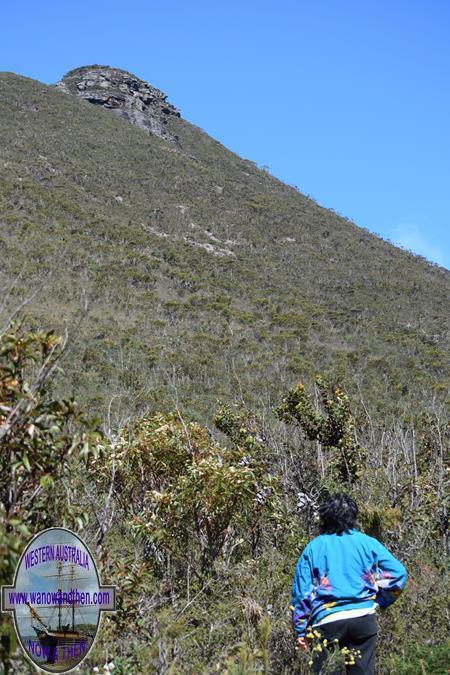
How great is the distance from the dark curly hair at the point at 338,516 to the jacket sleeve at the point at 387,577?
21 centimetres

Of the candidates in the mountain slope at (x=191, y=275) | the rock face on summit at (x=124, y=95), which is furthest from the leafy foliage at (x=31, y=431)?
the rock face on summit at (x=124, y=95)

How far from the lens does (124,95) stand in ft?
225

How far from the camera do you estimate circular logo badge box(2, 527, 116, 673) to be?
2.46 metres

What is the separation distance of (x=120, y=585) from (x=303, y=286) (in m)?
31.3

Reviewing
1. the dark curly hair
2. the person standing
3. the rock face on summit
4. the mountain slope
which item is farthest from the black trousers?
the rock face on summit

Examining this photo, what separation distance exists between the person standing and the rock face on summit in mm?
60955

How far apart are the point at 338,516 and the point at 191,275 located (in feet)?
90.1

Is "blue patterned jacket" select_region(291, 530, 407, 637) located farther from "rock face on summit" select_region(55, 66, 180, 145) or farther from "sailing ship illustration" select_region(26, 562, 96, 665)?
"rock face on summit" select_region(55, 66, 180, 145)

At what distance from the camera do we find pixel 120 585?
133 inches

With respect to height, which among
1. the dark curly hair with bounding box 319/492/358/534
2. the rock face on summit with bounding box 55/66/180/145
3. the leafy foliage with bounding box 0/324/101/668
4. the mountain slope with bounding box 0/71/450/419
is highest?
the rock face on summit with bounding box 55/66/180/145

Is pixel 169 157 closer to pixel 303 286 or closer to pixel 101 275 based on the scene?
pixel 303 286

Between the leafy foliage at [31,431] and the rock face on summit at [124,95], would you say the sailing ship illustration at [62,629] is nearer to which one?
the leafy foliage at [31,431]

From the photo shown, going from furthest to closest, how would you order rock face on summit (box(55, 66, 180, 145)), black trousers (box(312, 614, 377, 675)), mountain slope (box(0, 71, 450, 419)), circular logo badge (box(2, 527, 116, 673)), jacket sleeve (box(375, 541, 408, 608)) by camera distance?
rock face on summit (box(55, 66, 180, 145))
mountain slope (box(0, 71, 450, 419))
jacket sleeve (box(375, 541, 408, 608))
black trousers (box(312, 614, 377, 675))
circular logo badge (box(2, 527, 116, 673))

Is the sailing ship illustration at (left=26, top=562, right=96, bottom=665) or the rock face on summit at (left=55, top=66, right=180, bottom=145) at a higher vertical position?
the rock face on summit at (left=55, top=66, right=180, bottom=145)
